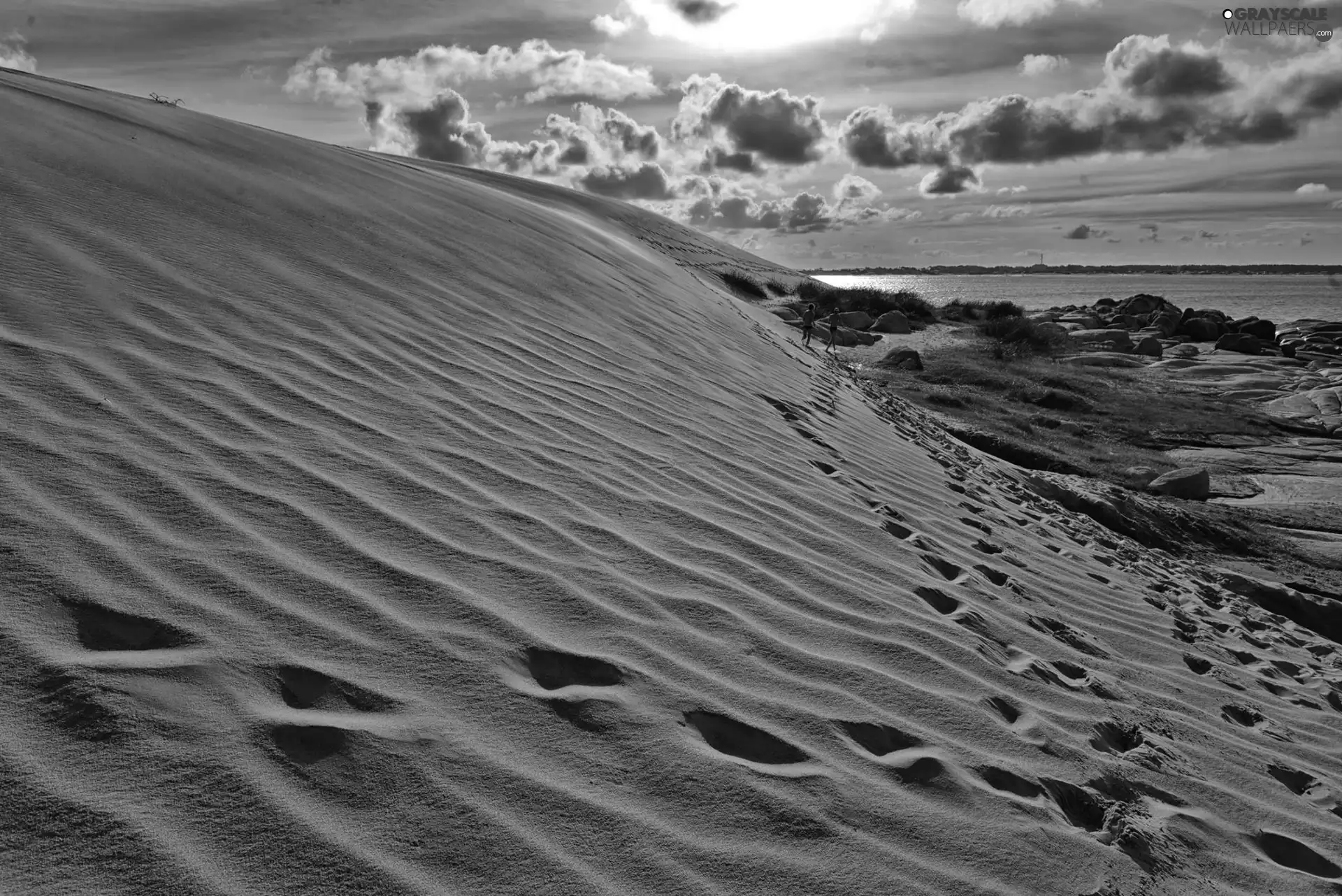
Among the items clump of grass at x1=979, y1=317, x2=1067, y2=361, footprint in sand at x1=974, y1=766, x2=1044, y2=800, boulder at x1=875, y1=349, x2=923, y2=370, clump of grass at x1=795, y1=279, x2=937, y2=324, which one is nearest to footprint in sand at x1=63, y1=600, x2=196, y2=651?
footprint in sand at x1=974, y1=766, x2=1044, y2=800

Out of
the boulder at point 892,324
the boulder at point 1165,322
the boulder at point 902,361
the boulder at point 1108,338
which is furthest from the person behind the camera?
the boulder at point 1165,322

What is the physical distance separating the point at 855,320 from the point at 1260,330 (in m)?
14.8

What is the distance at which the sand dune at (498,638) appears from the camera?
1500 mm

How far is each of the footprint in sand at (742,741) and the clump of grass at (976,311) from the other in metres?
21.2

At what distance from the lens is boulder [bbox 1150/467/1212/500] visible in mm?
7723

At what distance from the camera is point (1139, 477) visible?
26.3 feet

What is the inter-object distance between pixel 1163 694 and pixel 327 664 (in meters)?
2.89

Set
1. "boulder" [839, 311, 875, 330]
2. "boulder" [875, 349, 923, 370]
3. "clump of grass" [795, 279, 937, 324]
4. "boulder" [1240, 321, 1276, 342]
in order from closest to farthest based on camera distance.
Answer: "boulder" [875, 349, 923, 370]
"boulder" [839, 311, 875, 330]
"clump of grass" [795, 279, 937, 324]
"boulder" [1240, 321, 1276, 342]


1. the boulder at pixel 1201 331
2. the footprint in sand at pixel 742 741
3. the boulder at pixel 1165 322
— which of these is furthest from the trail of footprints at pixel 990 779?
the boulder at pixel 1165 322

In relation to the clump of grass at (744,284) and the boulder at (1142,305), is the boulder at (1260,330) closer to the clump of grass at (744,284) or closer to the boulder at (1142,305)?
the boulder at (1142,305)

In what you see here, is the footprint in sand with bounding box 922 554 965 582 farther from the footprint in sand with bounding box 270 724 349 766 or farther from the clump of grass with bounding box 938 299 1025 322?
the clump of grass with bounding box 938 299 1025 322

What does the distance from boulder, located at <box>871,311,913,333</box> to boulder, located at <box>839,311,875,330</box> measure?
0.16 meters

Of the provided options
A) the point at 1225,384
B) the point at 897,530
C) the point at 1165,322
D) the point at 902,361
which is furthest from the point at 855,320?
the point at 897,530

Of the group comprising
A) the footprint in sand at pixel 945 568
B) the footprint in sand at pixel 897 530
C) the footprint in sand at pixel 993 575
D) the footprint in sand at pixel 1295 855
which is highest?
the footprint in sand at pixel 897 530
